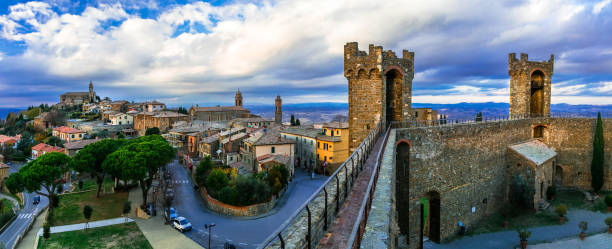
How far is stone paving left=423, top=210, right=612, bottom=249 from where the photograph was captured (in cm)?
1664

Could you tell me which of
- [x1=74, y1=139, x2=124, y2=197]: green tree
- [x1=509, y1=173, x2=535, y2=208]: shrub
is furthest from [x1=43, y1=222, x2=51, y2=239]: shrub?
[x1=509, y1=173, x2=535, y2=208]: shrub

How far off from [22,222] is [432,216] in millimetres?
36008

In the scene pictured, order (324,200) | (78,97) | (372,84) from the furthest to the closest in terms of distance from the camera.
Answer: (78,97), (372,84), (324,200)

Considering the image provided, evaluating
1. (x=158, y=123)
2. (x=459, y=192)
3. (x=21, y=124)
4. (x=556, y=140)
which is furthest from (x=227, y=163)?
(x=21, y=124)

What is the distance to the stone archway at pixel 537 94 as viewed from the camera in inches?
1030

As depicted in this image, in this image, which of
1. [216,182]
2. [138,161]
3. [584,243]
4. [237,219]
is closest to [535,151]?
[584,243]

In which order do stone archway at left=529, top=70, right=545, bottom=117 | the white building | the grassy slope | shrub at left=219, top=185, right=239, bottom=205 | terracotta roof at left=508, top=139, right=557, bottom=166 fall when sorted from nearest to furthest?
terracotta roof at left=508, top=139, right=557, bottom=166
the grassy slope
shrub at left=219, top=185, right=239, bottom=205
stone archway at left=529, top=70, right=545, bottom=117
the white building

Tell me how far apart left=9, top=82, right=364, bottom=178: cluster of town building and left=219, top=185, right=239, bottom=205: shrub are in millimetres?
6284

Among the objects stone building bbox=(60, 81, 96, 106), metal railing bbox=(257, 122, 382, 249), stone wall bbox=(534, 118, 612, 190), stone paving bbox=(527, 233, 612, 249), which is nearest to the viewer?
metal railing bbox=(257, 122, 382, 249)

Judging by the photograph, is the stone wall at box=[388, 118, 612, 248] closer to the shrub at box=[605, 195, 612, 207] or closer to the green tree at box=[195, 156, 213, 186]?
the shrub at box=[605, 195, 612, 207]

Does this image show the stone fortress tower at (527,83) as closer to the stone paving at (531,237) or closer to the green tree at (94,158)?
the stone paving at (531,237)

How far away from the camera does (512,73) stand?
83.5 ft

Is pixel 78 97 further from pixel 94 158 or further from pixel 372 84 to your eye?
pixel 372 84

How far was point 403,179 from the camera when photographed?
1434 centimetres
